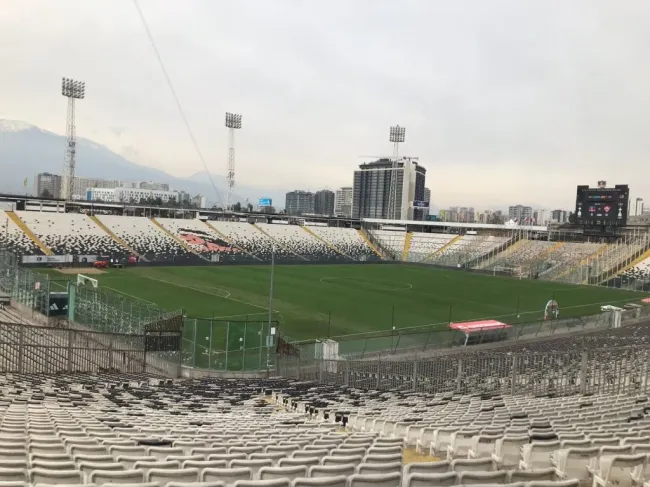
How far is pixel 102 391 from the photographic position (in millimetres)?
14930

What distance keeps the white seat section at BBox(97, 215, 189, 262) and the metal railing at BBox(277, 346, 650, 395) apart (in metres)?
46.2

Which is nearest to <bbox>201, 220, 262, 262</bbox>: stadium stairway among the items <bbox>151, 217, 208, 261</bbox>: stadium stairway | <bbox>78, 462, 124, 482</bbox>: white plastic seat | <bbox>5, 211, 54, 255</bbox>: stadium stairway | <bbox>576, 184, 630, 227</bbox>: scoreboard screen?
<bbox>151, 217, 208, 261</bbox>: stadium stairway

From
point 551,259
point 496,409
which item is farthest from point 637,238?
point 496,409

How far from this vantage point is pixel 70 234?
66.4 m

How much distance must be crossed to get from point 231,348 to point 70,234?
50.3 metres

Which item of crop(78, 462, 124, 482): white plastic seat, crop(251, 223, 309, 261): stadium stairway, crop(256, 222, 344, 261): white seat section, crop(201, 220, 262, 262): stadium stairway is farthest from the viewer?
crop(256, 222, 344, 261): white seat section

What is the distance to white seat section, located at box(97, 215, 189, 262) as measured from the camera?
67000 mm

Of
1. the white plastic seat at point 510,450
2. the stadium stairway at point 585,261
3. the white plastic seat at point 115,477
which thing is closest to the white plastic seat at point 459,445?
the white plastic seat at point 510,450

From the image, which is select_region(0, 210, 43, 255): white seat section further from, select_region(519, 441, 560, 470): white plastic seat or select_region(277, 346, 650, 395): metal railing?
select_region(519, 441, 560, 470): white plastic seat

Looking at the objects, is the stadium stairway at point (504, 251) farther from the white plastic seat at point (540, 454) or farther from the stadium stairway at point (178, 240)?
the white plastic seat at point (540, 454)

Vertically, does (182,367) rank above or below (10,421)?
below

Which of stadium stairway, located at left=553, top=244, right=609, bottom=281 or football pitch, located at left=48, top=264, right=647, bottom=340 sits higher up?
stadium stairway, located at left=553, top=244, right=609, bottom=281

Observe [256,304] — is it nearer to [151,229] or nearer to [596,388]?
[596,388]

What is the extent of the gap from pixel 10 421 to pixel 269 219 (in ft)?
323
